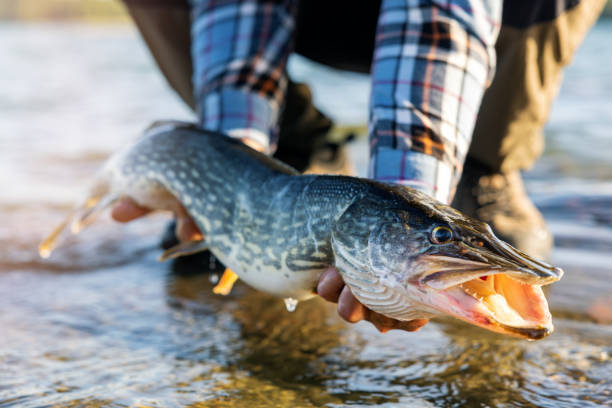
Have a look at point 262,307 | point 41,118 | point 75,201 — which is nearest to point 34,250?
point 75,201

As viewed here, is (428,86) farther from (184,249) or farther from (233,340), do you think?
(233,340)

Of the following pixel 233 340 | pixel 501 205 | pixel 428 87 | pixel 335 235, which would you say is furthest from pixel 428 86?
pixel 501 205

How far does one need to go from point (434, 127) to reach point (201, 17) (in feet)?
3.79

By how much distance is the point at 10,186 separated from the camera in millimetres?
4211

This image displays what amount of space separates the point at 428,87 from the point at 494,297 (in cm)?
78

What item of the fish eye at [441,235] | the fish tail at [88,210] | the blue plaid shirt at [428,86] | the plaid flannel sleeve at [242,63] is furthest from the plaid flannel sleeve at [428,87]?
the fish tail at [88,210]

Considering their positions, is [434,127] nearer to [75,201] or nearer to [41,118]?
[75,201]

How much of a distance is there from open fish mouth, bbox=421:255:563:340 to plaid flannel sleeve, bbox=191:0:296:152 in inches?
47.9

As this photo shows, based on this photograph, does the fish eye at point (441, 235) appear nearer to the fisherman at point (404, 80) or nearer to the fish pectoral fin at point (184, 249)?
the fisherman at point (404, 80)

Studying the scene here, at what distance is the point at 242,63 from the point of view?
8.13ft

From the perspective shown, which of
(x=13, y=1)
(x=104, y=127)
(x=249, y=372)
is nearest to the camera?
(x=249, y=372)

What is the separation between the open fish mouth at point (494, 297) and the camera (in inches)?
49.4

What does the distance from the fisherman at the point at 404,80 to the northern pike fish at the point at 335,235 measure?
0.10 m

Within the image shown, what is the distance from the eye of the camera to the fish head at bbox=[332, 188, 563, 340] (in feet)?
4.15
